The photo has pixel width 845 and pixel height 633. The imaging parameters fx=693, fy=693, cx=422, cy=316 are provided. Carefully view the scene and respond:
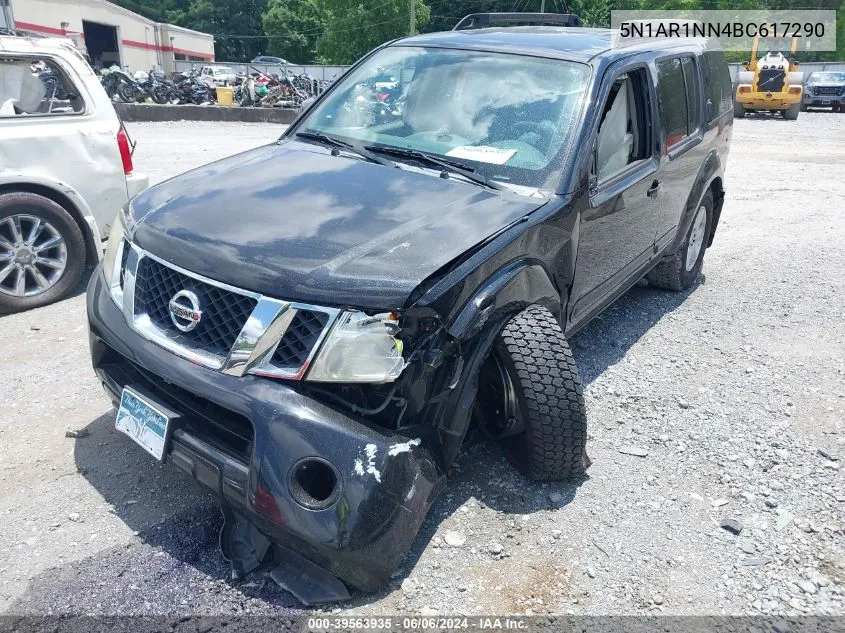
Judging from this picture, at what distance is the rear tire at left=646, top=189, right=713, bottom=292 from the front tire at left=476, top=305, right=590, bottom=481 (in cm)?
271

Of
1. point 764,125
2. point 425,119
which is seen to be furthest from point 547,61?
point 764,125

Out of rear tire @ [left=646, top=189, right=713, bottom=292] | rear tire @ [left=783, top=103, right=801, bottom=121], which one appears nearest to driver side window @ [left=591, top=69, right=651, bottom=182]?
rear tire @ [left=646, top=189, right=713, bottom=292]

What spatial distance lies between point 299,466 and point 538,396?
1048 mm

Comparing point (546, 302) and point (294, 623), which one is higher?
point (546, 302)

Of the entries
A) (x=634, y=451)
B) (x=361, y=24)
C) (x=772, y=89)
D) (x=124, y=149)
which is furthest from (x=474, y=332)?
(x=361, y=24)

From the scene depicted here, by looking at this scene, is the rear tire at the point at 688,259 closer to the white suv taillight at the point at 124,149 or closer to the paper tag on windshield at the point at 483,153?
the paper tag on windshield at the point at 483,153

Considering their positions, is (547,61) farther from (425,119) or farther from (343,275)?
(343,275)

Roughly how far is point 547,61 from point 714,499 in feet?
7.58

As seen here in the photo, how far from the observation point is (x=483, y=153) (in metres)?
3.30

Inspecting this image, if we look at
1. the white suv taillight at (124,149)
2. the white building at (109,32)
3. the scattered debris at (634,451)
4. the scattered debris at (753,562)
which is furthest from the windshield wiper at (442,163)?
the white building at (109,32)

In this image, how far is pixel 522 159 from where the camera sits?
10.6 feet

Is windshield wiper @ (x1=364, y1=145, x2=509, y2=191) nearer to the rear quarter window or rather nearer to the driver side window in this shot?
the driver side window

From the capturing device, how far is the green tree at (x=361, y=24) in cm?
4425

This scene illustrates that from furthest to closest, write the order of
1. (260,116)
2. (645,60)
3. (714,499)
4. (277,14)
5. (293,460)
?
(277,14)
(260,116)
(645,60)
(714,499)
(293,460)
